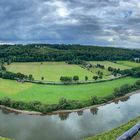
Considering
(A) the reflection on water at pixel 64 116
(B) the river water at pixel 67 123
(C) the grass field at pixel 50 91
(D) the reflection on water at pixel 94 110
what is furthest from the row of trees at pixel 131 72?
(A) the reflection on water at pixel 64 116

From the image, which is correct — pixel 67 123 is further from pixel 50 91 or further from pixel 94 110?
pixel 50 91

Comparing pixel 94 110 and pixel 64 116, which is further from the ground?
pixel 94 110

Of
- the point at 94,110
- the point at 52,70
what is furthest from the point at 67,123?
the point at 52,70

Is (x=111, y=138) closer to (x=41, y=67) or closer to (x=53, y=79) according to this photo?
(x=53, y=79)

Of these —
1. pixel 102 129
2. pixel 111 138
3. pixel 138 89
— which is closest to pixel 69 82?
pixel 138 89

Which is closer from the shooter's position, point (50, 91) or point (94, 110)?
point (94, 110)

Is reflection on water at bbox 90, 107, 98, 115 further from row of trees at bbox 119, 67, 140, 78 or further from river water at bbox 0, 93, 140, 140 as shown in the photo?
row of trees at bbox 119, 67, 140, 78
